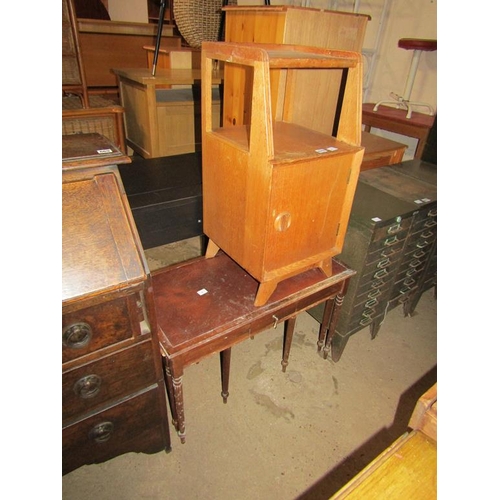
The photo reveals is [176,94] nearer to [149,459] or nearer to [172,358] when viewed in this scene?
[172,358]

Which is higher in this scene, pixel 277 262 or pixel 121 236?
pixel 121 236

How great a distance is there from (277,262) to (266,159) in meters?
0.41

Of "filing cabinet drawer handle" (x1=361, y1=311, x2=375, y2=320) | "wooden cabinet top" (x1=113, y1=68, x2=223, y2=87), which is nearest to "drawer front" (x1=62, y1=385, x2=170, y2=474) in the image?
"filing cabinet drawer handle" (x1=361, y1=311, x2=375, y2=320)

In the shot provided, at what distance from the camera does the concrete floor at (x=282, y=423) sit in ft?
4.81

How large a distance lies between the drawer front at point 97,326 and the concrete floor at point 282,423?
2.66 feet

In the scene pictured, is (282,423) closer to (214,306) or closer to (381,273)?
(214,306)

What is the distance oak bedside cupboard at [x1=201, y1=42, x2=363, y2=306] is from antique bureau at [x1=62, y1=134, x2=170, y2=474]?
0.41 m

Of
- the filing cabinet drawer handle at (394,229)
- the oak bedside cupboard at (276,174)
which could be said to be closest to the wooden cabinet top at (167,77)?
the oak bedside cupboard at (276,174)

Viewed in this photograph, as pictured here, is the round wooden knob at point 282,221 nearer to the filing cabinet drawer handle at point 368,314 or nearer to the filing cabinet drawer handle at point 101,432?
the filing cabinet drawer handle at point 101,432

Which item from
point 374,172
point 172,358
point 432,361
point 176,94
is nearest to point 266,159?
point 172,358

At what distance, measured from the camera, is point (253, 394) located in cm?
185

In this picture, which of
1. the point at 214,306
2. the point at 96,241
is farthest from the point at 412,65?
the point at 96,241

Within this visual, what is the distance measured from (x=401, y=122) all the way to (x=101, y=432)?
2995 mm

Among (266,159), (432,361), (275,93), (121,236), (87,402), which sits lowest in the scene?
(432,361)
